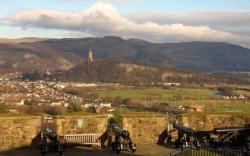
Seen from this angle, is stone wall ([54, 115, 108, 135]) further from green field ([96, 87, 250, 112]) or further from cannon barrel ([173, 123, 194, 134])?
green field ([96, 87, 250, 112])

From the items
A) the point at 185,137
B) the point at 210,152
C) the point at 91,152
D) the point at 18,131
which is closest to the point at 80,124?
the point at 91,152

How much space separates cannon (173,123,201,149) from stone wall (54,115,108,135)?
2.93m

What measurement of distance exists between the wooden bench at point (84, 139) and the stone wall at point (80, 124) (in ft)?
0.65

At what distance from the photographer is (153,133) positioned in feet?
66.4

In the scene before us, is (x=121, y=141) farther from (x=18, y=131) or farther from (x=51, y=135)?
(x=18, y=131)

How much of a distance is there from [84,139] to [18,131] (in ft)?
8.44

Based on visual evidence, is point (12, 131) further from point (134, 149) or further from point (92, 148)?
point (134, 149)

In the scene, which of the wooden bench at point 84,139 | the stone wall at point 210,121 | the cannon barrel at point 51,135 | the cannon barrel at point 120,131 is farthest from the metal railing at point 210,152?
the cannon barrel at point 51,135

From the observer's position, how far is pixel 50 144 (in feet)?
58.1

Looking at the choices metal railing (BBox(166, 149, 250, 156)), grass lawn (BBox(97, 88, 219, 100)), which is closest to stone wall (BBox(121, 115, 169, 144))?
metal railing (BBox(166, 149, 250, 156))

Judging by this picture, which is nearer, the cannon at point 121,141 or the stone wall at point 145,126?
the cannon at point 121,141

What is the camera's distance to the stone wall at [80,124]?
19.1 metres

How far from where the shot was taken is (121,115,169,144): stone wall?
19.9m

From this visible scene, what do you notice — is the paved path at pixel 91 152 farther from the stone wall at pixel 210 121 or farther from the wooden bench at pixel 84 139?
the stone wall at pixel 210 121
